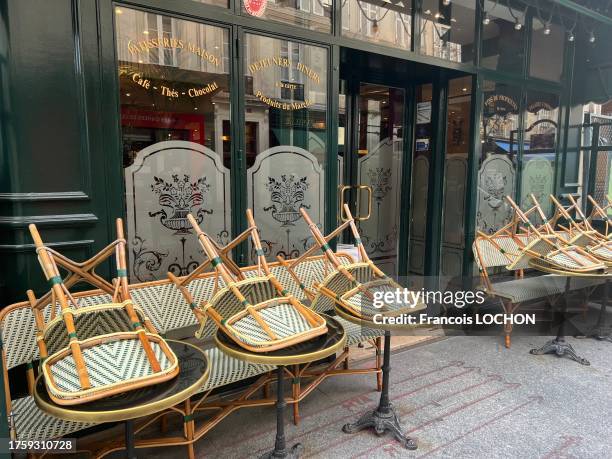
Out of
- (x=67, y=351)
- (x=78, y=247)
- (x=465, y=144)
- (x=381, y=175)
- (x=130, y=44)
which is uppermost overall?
(x=130, y=44)

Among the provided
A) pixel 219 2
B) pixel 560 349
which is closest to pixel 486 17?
pixel 219 2

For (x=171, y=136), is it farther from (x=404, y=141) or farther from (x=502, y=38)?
(x=502, y=38)

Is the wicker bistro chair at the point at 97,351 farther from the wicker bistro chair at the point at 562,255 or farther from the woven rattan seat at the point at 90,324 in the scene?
the wicker bistro chair at the point at 562,255

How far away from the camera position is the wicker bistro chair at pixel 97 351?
5.11 ft

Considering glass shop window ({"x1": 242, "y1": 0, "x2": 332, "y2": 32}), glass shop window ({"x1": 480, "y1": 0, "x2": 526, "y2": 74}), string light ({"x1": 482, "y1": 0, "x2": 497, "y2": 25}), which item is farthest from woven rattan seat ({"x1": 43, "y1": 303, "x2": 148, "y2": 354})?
string light ({"x1": 482, "y1": 0, "x2": 497, "y2": 25})

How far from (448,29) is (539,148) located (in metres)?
2.01

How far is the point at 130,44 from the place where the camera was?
A: 2664mm

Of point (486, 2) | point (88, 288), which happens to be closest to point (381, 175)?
point (486, 2)

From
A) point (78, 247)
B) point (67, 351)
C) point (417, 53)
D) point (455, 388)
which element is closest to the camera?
point (67, 351)

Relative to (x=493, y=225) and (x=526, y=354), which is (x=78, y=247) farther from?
(x=493, y=225)

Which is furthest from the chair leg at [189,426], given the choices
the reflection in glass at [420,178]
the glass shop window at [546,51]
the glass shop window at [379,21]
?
the glass shop window at [546,51]

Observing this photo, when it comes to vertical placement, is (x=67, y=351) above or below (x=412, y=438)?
above

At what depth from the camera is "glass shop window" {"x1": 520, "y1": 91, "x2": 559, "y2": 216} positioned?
518 centimetres

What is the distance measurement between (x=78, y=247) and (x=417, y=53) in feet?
10.9
